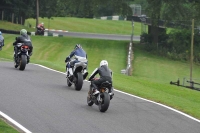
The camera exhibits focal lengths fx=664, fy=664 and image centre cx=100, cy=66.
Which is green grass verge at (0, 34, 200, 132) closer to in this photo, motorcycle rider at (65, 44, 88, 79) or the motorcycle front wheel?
motorcycle rider at (65, 44, 88, 79)

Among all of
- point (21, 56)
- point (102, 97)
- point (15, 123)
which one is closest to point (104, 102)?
point (102, 97)

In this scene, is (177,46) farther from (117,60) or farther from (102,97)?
(102,97)

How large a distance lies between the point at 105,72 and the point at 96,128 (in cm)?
289

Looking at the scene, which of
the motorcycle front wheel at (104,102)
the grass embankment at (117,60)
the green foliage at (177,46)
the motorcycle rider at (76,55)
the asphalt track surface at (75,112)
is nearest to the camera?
the asphalt track surface at (75,112)

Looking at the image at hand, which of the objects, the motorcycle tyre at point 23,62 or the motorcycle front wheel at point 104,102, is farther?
the motorcycle tyre at point 23,62

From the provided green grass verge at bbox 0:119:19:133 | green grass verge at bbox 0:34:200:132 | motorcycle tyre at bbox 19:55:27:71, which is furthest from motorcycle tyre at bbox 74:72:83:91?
green grass verge at bbox 0:119:19:133

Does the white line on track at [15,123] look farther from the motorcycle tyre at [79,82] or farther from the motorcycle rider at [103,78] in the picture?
the motorcycle tyre at [79,82]

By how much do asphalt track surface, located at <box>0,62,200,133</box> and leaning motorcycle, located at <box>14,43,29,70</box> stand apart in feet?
8.31

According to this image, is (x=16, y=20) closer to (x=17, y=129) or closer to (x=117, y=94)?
(x=117, y=94)

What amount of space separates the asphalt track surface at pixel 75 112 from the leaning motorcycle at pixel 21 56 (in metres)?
2.53

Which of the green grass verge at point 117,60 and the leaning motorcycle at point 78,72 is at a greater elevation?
the leaning motorcycle at point 78,72

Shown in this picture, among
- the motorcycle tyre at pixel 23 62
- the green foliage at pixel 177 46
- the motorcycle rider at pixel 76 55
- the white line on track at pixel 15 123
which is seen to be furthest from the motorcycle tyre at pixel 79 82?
the green foliage at pixel 177 46

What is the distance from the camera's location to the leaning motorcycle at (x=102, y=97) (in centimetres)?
1680

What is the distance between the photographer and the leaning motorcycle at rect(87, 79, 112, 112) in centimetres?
1680
